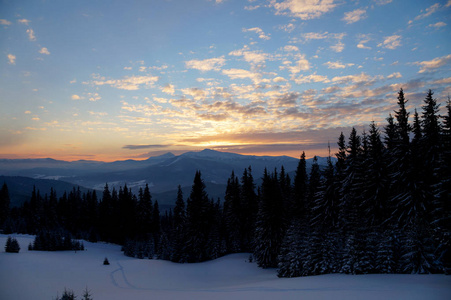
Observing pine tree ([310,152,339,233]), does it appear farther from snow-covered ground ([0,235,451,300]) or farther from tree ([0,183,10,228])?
tree ([0,183,10,228])

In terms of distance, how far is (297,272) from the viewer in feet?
98.7

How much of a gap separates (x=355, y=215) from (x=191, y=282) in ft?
73.1

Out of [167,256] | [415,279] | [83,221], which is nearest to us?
[415,279]

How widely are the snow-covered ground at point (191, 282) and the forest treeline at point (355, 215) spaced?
A: 129 inches

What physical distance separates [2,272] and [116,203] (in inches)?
2207

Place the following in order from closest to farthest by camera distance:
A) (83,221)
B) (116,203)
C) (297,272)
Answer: (297,272)
(116,203)
(83,221)

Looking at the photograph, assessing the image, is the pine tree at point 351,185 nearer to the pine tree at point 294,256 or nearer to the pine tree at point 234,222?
the pine tree at point 294,256

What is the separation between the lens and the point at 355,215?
25.1m

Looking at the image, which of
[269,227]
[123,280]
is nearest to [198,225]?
[269,227]

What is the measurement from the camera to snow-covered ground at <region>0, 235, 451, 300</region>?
47.7 ft

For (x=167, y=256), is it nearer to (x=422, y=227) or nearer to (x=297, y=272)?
(x=297, y=272)

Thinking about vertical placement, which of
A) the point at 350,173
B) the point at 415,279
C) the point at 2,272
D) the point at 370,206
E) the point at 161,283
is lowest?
the point at 161,283

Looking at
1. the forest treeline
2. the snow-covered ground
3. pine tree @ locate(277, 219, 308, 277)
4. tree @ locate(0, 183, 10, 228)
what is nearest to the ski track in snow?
the snow-covered ground

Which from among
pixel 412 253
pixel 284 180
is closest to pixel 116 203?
pixel 284 180
